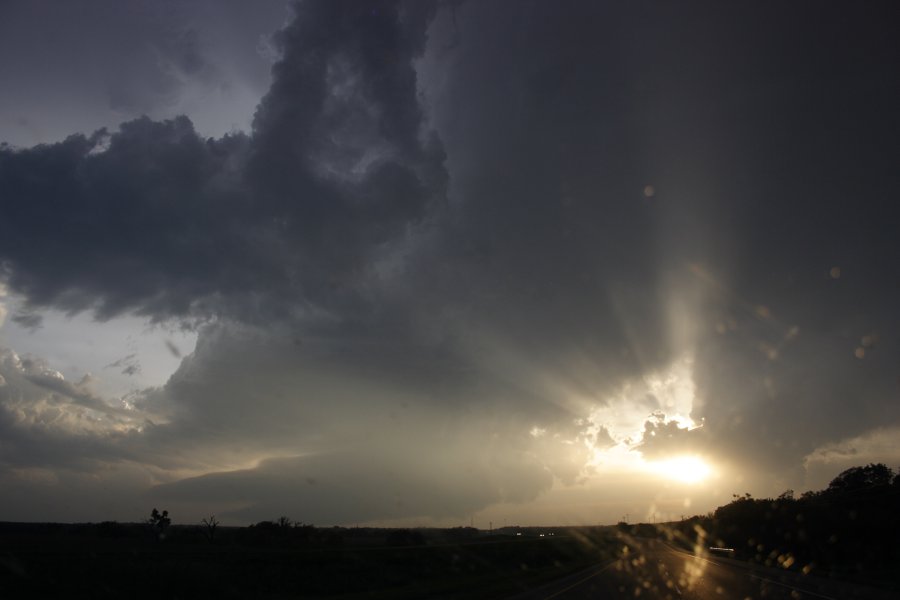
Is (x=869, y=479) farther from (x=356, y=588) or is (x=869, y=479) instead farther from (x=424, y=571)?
(x=356, y=588)

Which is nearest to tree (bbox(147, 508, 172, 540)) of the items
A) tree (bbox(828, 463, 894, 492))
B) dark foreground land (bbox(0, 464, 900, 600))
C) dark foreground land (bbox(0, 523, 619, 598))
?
dark foreground land (bbox(0, 464, 900, 600))

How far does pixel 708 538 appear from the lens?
5285 inches

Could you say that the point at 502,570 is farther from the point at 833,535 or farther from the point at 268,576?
the point at 833,535

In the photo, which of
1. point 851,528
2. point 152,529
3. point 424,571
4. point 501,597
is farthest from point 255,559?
point 152,529

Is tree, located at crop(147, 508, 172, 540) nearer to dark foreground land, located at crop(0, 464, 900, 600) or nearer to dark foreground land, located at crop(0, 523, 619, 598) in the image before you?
dark foreground land, located at crop(0, 464, 900, 600)

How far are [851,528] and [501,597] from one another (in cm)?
6269

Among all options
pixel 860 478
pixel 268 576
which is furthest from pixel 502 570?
pixel 860 478

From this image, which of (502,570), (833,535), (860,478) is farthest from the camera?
(860,478)

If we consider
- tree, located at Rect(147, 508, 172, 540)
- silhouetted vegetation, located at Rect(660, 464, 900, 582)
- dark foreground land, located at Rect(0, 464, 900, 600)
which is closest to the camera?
dark foreground land, located at Rect(0, 464, 900, 600)

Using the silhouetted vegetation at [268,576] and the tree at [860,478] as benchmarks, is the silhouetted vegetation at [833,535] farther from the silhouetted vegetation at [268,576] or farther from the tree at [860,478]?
Answer: the silhouetted vegetation at [268,576]

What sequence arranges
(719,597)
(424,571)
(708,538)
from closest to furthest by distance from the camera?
(719,597)
(424,571)
(708,538)

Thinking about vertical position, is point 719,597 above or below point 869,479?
below

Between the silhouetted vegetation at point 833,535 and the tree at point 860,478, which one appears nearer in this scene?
the silhouetted vegetation at point 833,535

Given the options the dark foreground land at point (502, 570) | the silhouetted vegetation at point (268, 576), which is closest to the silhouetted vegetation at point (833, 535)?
the dark foreground land at point (502, 570)
